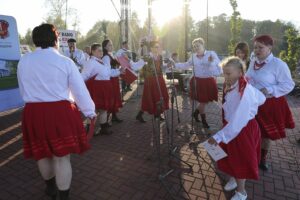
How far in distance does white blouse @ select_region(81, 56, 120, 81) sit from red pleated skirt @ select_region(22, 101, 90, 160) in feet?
7.27

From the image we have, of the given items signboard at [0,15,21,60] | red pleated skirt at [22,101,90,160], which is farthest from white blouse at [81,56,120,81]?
signboard at [0,15,21,60]

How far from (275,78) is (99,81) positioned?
120 inches

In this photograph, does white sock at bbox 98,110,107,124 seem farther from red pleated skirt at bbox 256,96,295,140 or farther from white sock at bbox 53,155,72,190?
red pleated skirt at bbox 256,96,295,140

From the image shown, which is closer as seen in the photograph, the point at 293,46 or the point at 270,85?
the point at 270,85

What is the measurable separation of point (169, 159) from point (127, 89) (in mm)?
7384

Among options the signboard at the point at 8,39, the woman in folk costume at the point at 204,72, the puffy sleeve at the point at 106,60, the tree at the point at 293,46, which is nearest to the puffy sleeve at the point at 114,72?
the puffy sleeve at the point at 106,60

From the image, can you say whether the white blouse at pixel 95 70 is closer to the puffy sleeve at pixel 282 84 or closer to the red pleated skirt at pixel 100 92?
the red pleated skirt at pixel 100 92

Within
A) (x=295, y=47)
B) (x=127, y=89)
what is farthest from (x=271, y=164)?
(x=295, y=47)

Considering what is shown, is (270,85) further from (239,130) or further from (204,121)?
(204,121)

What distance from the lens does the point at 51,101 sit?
8.25ft

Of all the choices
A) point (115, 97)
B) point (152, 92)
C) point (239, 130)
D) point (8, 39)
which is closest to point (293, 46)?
point (152, 92)

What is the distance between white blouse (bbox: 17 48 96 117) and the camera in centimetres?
243

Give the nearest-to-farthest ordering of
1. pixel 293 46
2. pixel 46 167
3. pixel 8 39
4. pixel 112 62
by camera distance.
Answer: pixel 46 167, pixel 112 62, pixel 8 39, pixel 293 46

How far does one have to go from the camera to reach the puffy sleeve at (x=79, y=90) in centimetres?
255
